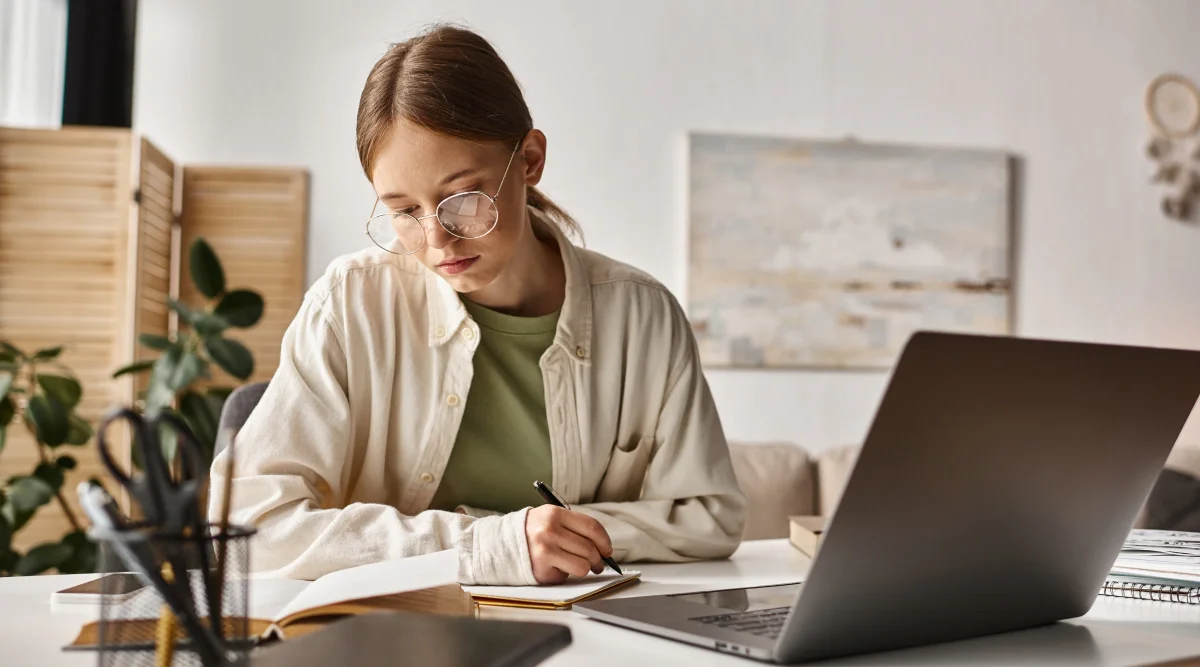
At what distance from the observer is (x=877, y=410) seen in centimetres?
58

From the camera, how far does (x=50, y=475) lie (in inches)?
104

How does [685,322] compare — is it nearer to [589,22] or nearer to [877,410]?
[877,410]

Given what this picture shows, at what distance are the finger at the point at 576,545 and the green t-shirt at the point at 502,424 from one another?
392 mm

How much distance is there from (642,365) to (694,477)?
0.58 feet

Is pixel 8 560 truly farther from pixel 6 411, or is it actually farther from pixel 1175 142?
pixel 1175 142

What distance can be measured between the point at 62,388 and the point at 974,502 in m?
2.59

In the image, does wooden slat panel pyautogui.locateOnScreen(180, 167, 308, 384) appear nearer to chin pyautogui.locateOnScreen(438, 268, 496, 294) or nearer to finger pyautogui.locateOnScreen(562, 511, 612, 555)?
chin pyautogui.locateOnScreen(438, 268, 496, 294)

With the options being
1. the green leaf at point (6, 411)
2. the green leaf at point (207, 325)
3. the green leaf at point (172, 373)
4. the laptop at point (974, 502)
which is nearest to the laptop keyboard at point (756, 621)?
the laptop at point (974, 502)

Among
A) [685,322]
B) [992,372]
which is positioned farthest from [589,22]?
[992,372]

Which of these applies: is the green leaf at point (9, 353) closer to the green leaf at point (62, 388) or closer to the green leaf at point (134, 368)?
the green leaf at point (62, 388)

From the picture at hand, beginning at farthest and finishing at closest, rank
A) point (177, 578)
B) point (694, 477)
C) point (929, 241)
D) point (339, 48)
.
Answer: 1. point (929, 241)
2. point (339, 48)
3. point (694, 477)
4. point (177, 578)

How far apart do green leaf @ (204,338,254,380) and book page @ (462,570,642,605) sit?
1.98 metres

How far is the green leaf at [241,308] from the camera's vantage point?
2.90 m

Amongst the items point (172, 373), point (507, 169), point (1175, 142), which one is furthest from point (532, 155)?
point (1175, 142)
